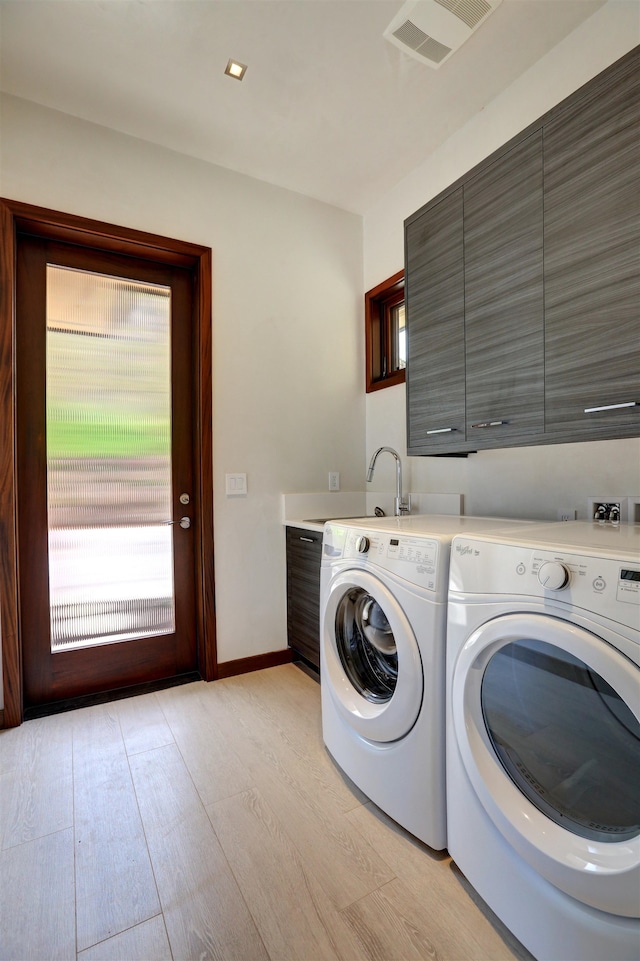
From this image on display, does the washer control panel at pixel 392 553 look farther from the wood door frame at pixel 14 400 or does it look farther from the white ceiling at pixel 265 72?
the white ceiling at pixel 265 72

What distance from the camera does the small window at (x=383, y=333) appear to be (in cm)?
279

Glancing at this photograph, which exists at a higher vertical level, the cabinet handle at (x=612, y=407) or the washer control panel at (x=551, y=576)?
the cabinet handle at (x=612, y=407)

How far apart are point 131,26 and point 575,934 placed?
293cm

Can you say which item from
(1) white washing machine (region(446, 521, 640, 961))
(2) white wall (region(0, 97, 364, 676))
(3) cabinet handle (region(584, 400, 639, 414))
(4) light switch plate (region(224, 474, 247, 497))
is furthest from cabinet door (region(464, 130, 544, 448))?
(4) light switch plate (region(224, 474, 247, 497))

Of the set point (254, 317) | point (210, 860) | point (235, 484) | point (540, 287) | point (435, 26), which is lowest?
point (210, 860)

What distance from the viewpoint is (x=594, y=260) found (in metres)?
1.33

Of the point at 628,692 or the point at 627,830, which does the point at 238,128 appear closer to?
the point at 628,692

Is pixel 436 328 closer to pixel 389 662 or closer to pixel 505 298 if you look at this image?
pixel 505 298

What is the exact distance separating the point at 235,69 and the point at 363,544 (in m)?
2.00

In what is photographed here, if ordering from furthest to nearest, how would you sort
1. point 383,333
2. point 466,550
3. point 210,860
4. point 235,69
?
point 383,333 → point 235,69 → point 210,860 → point 466,550

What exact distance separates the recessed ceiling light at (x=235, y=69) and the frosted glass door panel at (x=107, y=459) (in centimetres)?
98

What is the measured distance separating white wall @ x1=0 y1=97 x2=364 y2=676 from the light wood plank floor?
2.65 ft

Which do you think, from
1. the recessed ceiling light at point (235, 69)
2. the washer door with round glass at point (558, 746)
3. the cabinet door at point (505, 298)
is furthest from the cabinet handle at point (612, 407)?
the recessed ceiling light at point (235, 69)

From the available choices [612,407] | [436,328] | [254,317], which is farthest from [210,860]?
[254,317]
